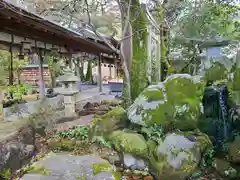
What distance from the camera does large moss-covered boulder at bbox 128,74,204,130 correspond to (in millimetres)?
5012

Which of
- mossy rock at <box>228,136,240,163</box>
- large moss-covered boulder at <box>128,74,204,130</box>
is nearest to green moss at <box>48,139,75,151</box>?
large moss-covered boulder at <box>128,74,204,130</box>

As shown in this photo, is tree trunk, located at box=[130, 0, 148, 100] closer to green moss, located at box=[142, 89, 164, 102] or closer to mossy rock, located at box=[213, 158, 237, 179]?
green moss, located at box=[142, 89, 164, 102]

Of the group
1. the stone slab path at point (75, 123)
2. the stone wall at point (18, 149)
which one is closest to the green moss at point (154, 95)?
the stone slab path at point (75, 123)

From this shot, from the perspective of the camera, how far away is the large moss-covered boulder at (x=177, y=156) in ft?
13.7

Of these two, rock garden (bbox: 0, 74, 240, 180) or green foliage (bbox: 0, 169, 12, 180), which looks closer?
rock garden (bbox: 0, 74, 240, 180)

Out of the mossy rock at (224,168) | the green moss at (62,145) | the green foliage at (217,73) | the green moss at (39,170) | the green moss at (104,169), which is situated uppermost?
the green foliage at (217,73)

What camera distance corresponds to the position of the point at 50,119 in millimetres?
6043

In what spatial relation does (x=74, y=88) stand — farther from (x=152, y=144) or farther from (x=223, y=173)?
(x=223, y=173)

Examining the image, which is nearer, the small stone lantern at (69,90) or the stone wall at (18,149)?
the stone wall at (18,149)

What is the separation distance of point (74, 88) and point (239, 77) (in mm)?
4647

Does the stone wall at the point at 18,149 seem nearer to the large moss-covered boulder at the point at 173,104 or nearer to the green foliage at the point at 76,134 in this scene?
the green foliage at the point at 76,134

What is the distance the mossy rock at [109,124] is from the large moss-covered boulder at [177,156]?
3.90 feet

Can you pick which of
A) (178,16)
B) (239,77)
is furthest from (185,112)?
(178,16)

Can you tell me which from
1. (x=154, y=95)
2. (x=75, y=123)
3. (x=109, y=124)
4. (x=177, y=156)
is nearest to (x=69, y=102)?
(x=75, y=123)
